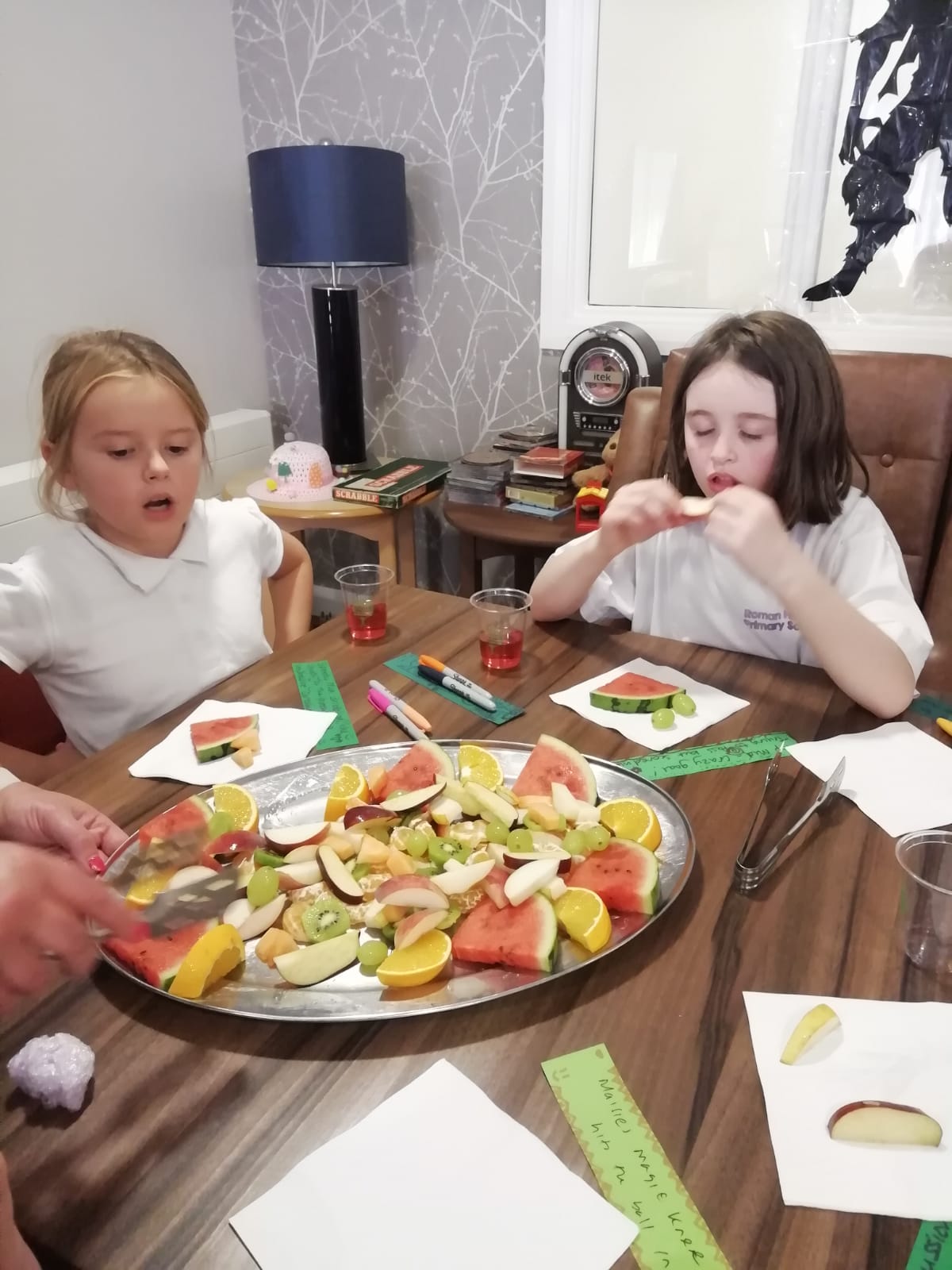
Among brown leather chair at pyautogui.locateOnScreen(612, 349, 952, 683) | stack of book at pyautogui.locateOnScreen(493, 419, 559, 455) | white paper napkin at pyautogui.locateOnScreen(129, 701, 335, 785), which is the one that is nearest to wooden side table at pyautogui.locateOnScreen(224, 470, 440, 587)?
stack of book at pyautogui.locateOnScreen(493, 419, 559, 455)

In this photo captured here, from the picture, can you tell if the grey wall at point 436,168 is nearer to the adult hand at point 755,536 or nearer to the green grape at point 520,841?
the adult hand at point 755,536

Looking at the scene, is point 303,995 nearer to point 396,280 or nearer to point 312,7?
point 396,280

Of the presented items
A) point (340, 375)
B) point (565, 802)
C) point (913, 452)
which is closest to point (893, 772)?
point (565, 802)

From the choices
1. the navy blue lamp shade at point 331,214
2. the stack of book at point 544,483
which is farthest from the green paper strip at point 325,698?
the navy blue lamp shade at point 331,214

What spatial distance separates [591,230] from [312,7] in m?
1.34

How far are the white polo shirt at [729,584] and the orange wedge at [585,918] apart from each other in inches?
29.8

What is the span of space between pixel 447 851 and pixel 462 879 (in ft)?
0.20

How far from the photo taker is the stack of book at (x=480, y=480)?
2.83 meters

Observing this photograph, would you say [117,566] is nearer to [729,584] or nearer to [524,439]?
[729,584]

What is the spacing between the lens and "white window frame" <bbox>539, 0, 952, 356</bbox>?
8.02 ft

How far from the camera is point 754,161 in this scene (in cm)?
258

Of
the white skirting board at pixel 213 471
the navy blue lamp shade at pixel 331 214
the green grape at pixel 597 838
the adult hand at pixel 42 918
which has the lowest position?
the white skirting board at pixel 213 471

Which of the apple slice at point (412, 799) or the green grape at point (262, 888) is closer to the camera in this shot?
the green grape at point (262, 888)

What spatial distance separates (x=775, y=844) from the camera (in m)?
0.99
